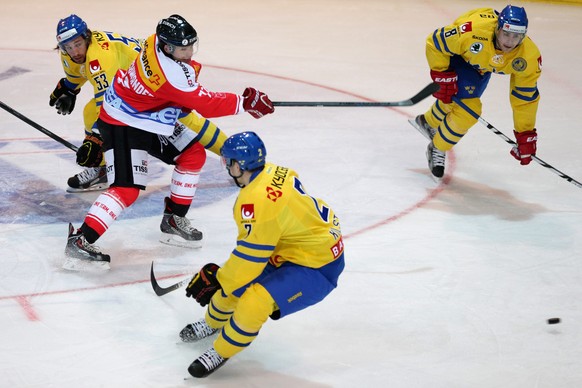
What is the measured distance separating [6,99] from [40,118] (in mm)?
526

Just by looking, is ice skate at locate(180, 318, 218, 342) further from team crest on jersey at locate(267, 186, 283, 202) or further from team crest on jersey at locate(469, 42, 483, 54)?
team crest on jersey at locate(469, 42, 483, 54)

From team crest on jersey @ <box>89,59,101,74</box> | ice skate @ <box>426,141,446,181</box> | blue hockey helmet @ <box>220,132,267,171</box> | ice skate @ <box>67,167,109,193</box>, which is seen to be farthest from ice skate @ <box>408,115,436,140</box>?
blue hockey helmet @ <box>220,132,267,171</box>

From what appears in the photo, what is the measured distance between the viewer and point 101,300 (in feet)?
12.4

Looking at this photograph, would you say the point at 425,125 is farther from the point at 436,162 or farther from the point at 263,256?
the point at 263,256

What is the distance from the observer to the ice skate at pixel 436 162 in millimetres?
5312

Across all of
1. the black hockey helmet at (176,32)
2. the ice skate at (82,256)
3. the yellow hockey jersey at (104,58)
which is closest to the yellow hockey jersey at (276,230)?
the black hockey helmet at (176,32)

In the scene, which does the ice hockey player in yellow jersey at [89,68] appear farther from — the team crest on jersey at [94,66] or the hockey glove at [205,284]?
the hockey glove at [205,284]

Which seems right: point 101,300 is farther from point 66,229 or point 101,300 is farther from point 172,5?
point 172,5

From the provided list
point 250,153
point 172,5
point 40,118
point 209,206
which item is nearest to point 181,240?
point 209,206

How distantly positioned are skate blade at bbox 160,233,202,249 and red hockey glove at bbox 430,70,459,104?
5.16 ft

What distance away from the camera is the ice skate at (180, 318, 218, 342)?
3.44m

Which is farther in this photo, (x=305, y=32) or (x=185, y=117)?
(x=305, y=32)

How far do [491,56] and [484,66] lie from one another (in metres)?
0.09

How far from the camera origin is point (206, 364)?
125 inches
